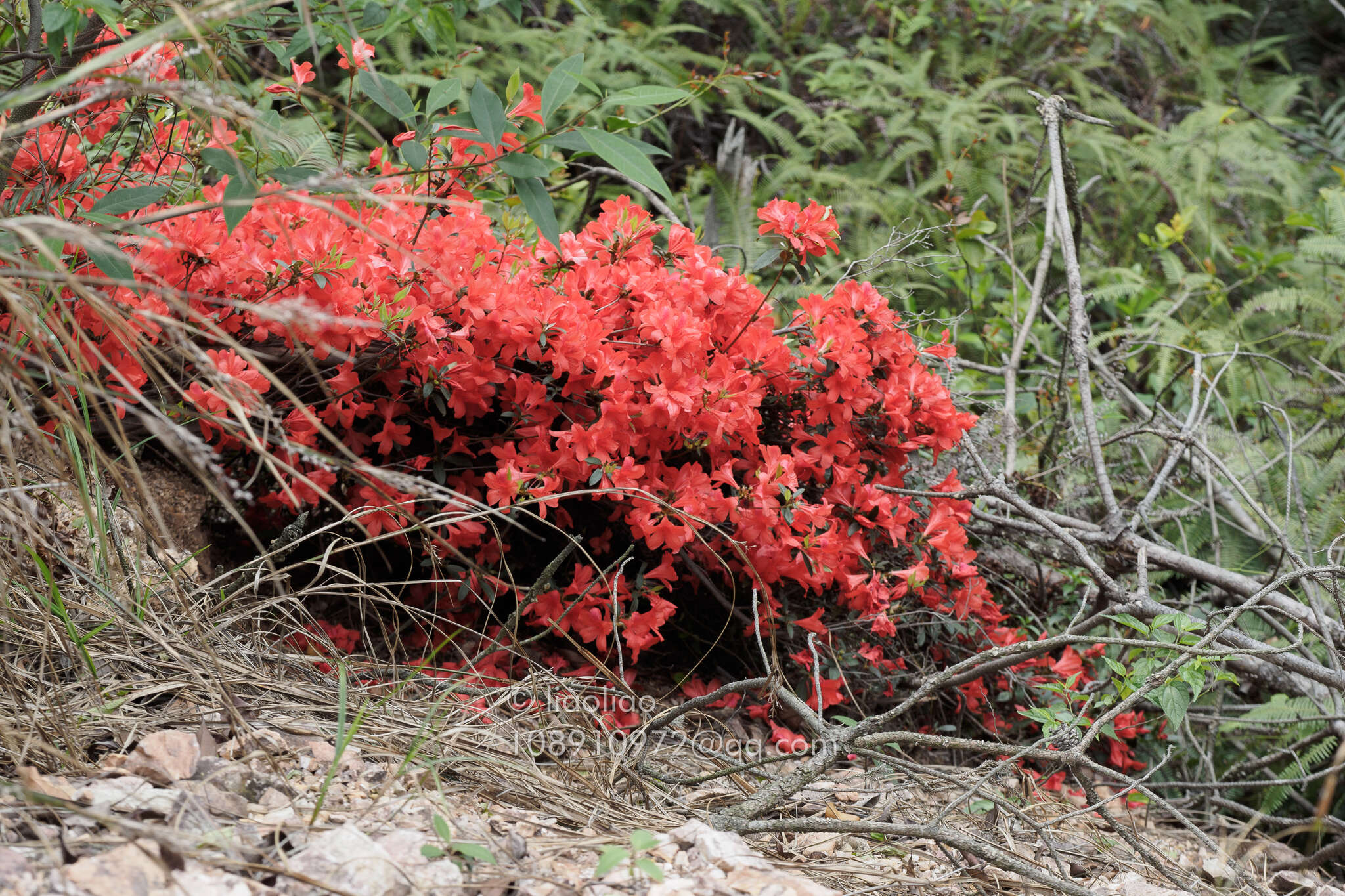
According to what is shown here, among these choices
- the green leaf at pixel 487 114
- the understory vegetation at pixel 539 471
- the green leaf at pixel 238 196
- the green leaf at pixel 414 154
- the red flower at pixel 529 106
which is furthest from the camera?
the red flower at pixel 529 106

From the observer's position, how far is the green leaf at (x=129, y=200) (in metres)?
1.47

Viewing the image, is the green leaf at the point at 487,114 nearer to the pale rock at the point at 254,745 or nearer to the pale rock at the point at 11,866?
the pale rock at the point at 254,745

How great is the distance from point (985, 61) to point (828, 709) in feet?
14.4

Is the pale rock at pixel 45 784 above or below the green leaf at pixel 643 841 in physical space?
above

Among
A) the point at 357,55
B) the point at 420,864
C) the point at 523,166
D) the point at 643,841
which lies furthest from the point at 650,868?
the point at 357,55

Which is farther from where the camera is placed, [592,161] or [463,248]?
[592,161]

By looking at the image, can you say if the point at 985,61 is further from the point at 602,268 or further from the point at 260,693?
the point at 260,693

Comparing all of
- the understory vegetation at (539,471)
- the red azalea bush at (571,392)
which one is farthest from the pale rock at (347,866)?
the red azalea bush at (571,392)

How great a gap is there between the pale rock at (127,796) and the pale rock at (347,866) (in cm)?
17

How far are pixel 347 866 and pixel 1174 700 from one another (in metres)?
1.28

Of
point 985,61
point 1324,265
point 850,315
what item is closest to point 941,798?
point 850,315

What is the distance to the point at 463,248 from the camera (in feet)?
5.98

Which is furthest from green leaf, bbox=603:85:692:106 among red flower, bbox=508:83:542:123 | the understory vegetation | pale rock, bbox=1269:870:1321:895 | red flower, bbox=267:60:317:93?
pale rock, bbox=1269:870:1321:895

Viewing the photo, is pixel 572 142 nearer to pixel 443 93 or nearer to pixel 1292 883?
pixel 443 93
